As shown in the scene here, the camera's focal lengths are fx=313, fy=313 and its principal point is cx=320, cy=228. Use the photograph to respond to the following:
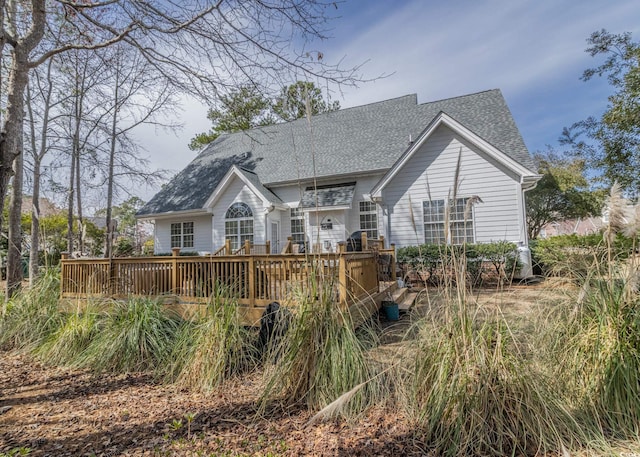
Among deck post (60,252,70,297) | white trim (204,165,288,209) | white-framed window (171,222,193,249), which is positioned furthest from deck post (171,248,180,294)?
white-framed window (171,222,193,249)

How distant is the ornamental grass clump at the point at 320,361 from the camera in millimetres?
2838

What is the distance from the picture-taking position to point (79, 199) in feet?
40.8

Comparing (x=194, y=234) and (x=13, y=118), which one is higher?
(x=13, y=118)

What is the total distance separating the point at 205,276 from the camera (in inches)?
222

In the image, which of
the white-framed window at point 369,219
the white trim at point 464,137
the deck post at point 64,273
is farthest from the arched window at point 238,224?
the deck post at point 64,273

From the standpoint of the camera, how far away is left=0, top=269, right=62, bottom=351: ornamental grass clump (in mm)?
5125

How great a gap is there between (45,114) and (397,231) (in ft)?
41.7

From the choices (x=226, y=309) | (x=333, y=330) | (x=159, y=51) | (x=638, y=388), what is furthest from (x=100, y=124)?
(x=638, y=388)

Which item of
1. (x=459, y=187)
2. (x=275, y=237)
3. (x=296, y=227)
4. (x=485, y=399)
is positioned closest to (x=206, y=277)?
(x=485, y=399)

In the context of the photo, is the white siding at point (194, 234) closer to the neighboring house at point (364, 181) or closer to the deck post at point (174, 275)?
the neighboring house at point (364, 181)

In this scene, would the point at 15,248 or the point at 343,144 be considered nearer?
the point at 15,248

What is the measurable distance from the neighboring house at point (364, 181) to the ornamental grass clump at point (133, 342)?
171 inches

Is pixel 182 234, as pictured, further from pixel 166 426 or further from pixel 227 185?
pixel 166 426

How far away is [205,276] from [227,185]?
9270 mm
